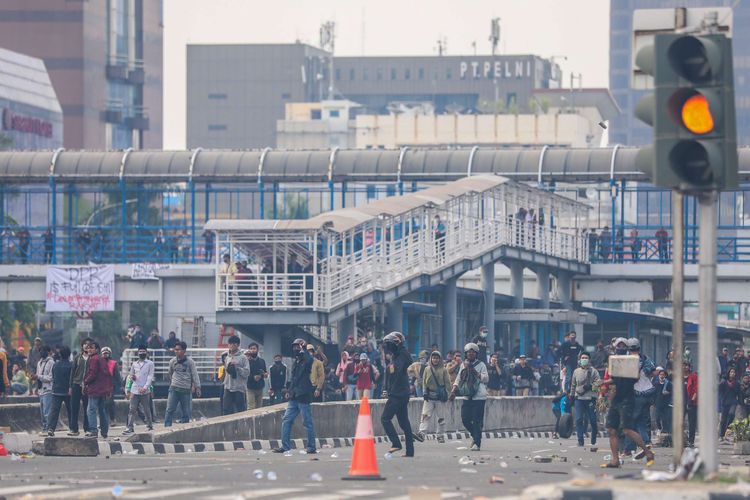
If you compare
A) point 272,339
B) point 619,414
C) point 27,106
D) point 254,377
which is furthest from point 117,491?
point 27,106

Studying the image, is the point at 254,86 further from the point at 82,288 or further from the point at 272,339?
the point at 272,339

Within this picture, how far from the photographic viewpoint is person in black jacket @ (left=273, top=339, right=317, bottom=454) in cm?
A: 2345

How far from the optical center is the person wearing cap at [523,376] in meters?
41.0

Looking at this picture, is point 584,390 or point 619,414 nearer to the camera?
point 619,414

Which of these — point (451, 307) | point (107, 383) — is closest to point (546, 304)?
point (451, 307)

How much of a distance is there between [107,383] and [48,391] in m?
3.69

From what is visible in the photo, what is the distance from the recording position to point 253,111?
196000 millimetres

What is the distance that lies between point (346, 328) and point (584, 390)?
52.8 feet

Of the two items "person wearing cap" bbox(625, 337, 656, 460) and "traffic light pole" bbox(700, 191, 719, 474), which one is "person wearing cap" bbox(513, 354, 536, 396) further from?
"traffic light pole" bbox(700, 191, 719, 474)

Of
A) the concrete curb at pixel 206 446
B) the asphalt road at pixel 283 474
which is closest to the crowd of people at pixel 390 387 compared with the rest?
the asphalt road at pixel 283 474

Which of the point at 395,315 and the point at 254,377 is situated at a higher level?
the point at 395,315

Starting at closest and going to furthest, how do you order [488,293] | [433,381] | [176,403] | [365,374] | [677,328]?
[677,328] → [433,381] → [176,403] → [365,374] → [488,293]

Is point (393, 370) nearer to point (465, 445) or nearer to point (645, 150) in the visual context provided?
point (465, 445)

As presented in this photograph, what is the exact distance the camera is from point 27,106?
87.1 m
